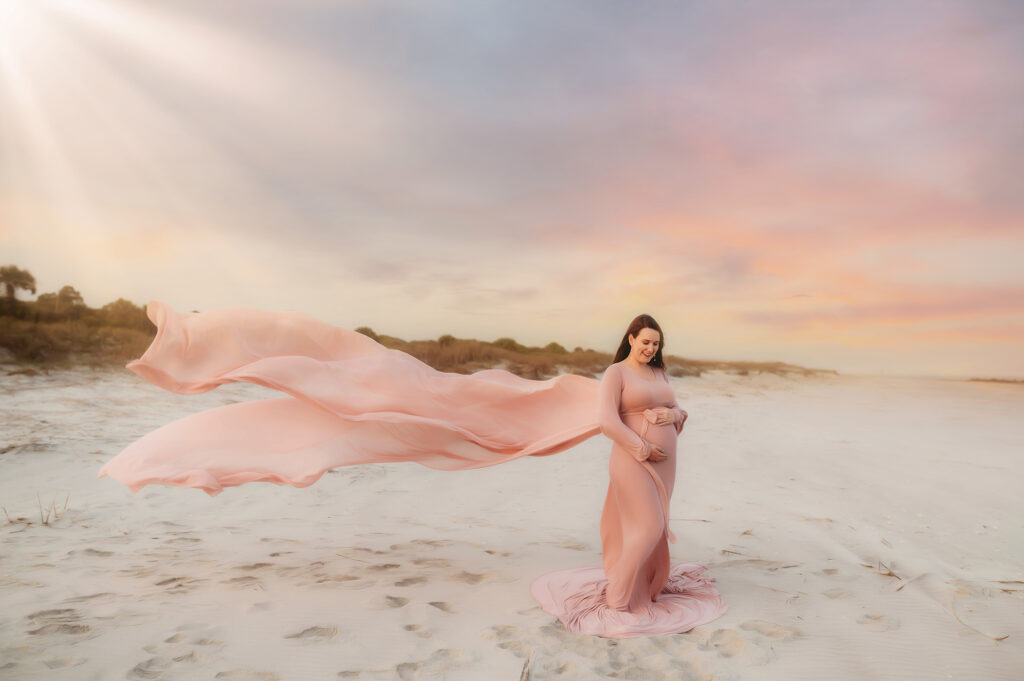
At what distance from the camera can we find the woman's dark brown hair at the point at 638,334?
4785 mm

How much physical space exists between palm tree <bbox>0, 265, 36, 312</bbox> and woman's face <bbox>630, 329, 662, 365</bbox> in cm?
1916

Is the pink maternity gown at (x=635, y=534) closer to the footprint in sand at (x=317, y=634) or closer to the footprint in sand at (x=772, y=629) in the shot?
the footprint in sand at (x=772, y=629)

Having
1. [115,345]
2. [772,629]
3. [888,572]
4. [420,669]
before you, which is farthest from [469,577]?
[115,345]

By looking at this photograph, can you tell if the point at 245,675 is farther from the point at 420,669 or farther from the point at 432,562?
the point at 432,562

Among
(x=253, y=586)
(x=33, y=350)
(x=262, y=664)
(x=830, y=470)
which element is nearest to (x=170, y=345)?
(x=253, y=586)

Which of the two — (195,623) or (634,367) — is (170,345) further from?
(634,367)

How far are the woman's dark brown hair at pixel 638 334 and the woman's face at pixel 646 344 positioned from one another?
1.2 inches

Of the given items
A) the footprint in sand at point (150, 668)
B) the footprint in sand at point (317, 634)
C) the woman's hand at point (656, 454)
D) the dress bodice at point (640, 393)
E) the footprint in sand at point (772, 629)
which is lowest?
the footprint in sand at point (150, 668)

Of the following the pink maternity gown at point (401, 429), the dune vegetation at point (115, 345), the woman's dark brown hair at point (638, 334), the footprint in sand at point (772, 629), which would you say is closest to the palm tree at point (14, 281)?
the dune vegetation at point (115, 345)

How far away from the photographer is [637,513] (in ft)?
15.2

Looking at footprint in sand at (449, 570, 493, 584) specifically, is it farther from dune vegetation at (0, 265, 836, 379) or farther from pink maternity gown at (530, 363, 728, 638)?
dune vegetation at (0, 265, 836, 379)

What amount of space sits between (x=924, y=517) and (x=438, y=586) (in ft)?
20.6

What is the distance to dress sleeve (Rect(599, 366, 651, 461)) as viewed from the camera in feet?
14.9

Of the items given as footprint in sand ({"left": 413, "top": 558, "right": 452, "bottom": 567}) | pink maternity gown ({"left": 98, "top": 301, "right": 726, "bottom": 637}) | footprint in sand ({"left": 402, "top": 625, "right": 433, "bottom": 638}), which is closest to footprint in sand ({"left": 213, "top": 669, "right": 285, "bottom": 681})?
footprint in sand ({"left": 402, "top": 625, "right": 433, "bottom": 638})
